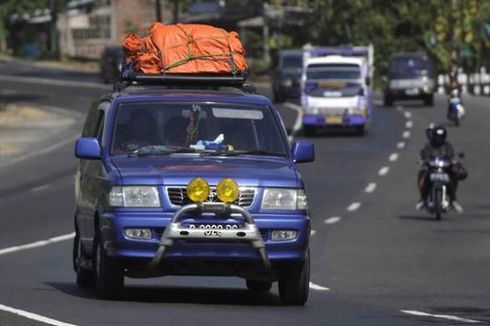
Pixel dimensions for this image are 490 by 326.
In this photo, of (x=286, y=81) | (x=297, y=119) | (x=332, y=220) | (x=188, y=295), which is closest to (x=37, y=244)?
(x=332, y=220)

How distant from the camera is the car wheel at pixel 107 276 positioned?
13266 mm

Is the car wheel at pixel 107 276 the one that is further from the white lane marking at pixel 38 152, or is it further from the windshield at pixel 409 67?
the windshield at pixel 409 67

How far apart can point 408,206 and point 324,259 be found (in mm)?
9878

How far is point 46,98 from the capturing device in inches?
2756

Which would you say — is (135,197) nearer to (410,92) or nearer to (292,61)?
(410,92)

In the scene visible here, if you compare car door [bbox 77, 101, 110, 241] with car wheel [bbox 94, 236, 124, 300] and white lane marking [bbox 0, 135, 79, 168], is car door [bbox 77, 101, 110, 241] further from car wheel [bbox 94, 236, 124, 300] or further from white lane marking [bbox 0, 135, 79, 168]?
white lane marking [bbox 0, 135, 79, 168]

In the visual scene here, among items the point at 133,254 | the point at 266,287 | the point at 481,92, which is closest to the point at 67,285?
the point at 266,287

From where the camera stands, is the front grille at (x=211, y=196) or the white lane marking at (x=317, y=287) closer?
the front grille at (x=211, y=196)

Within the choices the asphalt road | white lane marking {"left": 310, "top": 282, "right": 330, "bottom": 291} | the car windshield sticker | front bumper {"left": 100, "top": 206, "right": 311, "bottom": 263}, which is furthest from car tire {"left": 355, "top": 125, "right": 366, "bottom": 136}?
front bumper {"left": 100, "top": 206, "right": 311, "bottom": 263}

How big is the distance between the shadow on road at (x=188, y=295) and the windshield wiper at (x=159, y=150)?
3.78ft

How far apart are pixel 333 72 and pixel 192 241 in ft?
121

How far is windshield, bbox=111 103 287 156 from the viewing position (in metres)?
14.2

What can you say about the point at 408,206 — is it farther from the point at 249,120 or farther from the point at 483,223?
the point at 249,120

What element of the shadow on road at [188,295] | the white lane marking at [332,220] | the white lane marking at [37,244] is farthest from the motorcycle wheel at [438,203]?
the shadow on road at [188,295]
